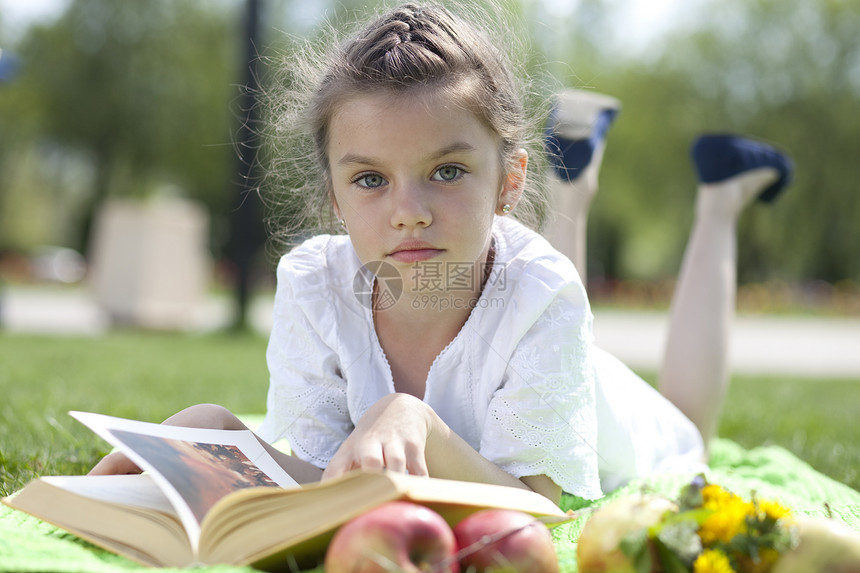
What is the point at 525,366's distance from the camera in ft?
6.31

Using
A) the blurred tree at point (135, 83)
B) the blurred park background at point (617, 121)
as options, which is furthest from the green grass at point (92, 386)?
the blurred tree at point (135, 83)

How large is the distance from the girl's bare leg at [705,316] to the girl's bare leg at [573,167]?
0.37 m

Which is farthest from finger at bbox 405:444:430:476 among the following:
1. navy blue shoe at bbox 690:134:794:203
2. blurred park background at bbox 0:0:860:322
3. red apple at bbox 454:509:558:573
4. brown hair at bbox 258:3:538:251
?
blurred park background at bbox 0:0:860:322

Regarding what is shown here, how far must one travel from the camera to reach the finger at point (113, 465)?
1.83 meters

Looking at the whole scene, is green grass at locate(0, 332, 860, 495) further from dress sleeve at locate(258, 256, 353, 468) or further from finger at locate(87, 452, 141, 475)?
dress sleeve at locate(258, 256, 353, 468)

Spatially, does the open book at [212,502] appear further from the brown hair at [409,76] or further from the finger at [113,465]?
the brown hair at [409,76]

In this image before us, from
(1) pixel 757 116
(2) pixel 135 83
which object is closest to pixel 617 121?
(1) pixel 757 116

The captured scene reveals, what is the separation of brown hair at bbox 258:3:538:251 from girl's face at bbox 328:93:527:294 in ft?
0.15

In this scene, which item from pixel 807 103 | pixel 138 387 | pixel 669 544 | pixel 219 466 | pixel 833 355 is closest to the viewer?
pixel 669 544

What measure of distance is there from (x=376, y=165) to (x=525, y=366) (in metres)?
0.56

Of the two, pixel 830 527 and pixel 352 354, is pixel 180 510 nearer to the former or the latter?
pixel 352 354

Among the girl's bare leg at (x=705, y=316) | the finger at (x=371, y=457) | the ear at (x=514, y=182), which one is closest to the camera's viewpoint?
the finger at (x=371, y=457)

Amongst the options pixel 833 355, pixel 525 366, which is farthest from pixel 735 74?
pixel 525 366

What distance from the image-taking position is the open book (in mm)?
1307
